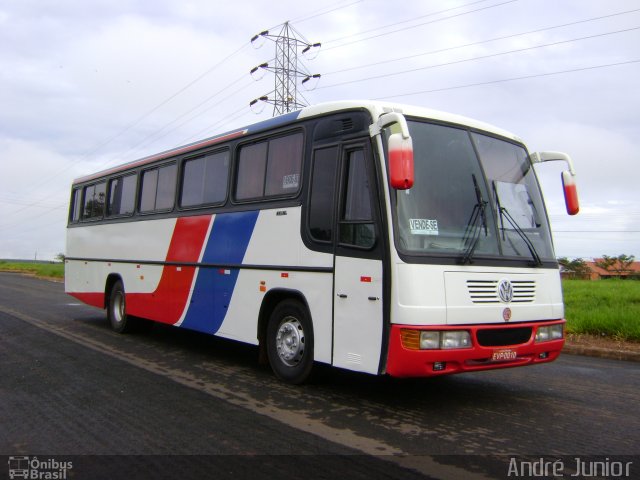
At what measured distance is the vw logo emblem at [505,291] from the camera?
224 inches

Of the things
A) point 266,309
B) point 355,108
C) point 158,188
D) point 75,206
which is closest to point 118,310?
point 158,188

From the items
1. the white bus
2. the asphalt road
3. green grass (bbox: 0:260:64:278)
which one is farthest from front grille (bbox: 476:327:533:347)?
green grass (bbox: 0:260:64:278)

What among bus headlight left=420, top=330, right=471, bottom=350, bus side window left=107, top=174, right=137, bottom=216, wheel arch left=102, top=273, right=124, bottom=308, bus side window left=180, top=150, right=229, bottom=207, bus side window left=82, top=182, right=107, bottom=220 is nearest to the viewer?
bus headlight left=420, top=330, right=471, bottom=350

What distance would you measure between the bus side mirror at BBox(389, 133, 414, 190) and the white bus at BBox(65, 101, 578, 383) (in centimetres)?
1

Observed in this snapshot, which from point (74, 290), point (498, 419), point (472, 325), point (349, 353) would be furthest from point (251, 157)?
point (74, 290)

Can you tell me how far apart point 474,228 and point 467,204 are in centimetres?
25

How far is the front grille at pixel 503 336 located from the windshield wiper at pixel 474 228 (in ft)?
2.28

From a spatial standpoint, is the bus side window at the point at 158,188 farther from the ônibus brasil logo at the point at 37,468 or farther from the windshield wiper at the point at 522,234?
the ônibus brasil logo at the point at 37,468

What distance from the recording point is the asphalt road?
4.24 m

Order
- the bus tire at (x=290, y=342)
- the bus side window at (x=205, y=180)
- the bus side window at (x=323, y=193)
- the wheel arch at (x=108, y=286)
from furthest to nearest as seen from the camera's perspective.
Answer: the wheel arch at (x=108, y=286) < the bus side window at (x=205, y=180) < the bus tire at (x=290, y=342) < the bus side window at (x=323, y=193)

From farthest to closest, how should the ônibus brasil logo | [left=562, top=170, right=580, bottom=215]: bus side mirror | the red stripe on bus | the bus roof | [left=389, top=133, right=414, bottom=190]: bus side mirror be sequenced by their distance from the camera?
the red stripe on bus
[left=562, top=170, right=580, bottom=215]: bus side mirror
the bus roof
[left=389, top=133, right=414, bottom=190]: bus side mirror
the ônibus brasil logo

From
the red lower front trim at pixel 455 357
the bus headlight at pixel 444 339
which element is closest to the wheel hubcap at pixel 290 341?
the red lower front trim at pixel 455 357

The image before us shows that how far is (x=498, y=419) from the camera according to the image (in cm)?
547

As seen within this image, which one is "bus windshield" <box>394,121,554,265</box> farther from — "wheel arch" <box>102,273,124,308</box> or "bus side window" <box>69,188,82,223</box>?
"bus side window" <box>69,188,82,223</box>
